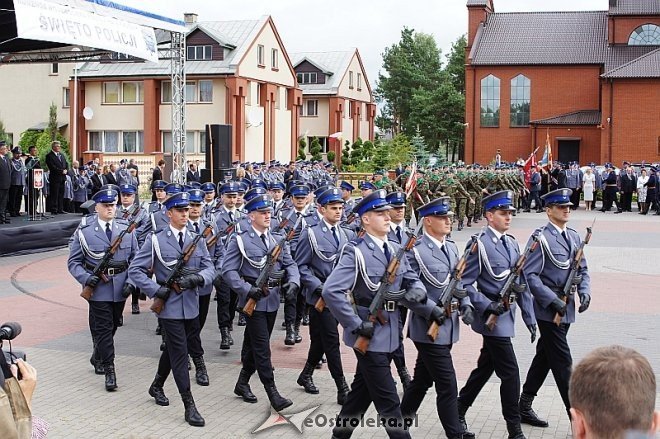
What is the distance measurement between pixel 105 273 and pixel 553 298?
15.1 ft

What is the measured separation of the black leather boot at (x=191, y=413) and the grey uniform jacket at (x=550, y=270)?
3.17m

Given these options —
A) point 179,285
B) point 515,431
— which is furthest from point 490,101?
point 515,431

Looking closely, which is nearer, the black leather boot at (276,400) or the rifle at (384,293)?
the rifle at (384,293)

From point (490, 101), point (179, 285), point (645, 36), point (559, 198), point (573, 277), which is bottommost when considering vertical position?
point (179, 285)

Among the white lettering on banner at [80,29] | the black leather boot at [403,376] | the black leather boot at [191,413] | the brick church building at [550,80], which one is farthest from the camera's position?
the brick church building at [550,80]

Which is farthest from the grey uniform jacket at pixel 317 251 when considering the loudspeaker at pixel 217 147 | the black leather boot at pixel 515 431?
the loudspeaker at pixel 217 147

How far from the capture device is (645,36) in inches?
2233

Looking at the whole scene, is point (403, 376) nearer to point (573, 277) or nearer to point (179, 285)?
point (573, 277)

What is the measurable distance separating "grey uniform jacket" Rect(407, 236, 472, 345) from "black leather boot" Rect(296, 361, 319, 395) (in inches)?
78.5

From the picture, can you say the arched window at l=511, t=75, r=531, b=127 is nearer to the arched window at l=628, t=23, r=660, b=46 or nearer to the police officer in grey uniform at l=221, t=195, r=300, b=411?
the arched window at l=628, t=23, r=660, b=46

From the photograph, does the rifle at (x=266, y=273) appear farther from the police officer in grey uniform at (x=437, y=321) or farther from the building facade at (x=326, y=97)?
the building facade at (x=326, y=97)

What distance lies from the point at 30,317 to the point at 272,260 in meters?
5.86

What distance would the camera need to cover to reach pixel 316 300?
28.6 feet

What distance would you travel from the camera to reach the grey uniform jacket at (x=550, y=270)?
775 centimetres
